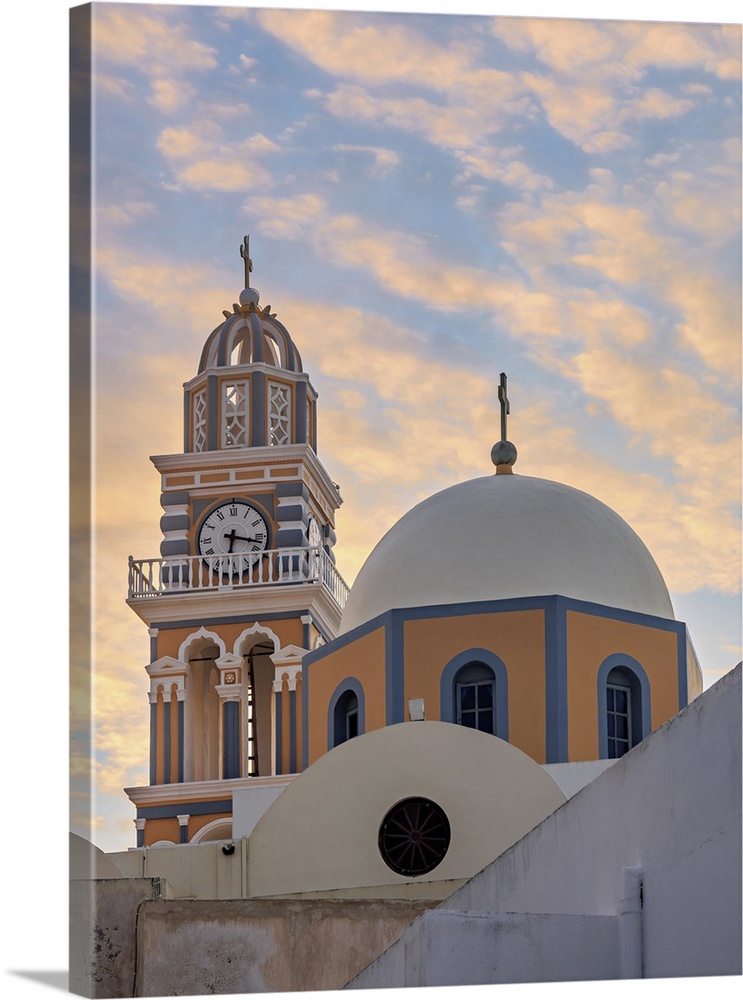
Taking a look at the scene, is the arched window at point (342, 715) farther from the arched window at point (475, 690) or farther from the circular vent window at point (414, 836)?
the circular vent window at point (414, 836)

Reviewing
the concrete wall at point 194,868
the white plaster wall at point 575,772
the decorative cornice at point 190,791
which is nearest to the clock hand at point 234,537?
the decorative cornice at point 190,791

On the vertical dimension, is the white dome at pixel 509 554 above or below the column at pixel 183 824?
above

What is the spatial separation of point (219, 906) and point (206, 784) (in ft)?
37.7

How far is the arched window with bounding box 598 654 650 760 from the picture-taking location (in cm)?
1684

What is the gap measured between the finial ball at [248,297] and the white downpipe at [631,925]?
17380 millimetres

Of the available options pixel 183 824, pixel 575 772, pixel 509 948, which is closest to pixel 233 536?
pixel 183 824

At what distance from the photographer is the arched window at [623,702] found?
1684cm

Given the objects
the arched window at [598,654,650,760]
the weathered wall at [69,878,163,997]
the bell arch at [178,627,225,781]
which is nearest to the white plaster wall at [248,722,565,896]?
the weathered wall at [69,878,163,997]

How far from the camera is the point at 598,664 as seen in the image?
55.3 ft

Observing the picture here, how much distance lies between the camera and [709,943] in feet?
26.7

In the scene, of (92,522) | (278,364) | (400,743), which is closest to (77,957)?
(92,522)

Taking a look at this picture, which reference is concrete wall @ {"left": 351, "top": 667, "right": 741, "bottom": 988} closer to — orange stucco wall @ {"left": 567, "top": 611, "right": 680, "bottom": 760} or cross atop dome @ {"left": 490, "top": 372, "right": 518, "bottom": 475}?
orange stucco wall @ {"left": 567, "top": 611, "right": 680, "bottom": 760}

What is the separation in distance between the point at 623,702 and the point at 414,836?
9.72ft

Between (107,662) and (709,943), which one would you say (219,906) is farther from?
(709,943)
